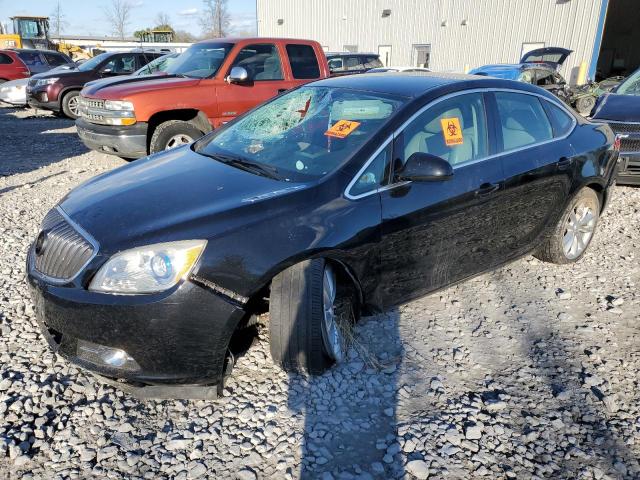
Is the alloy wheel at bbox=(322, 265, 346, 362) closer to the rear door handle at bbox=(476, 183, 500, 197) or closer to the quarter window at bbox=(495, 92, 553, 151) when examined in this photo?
the rear door handle at bbox=(476, 183, 500, 197)

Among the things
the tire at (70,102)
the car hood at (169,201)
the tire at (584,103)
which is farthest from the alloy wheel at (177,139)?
the tire at (584,103)

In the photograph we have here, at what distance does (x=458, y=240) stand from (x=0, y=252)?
4.01 m

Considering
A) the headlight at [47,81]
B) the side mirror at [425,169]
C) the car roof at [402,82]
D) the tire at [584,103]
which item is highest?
the car roof at [402,82]

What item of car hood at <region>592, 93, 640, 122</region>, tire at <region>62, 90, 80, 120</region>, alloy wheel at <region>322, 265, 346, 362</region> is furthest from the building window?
alloy wheel at <region>322, 265, 346, 362</region>

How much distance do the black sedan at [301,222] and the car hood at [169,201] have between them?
0.04 feet

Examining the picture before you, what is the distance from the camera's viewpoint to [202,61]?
7441 mm

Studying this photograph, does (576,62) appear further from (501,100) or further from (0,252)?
(0,252)

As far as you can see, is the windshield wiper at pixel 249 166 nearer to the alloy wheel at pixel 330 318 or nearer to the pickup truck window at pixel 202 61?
the alloy wheel at pixel 330 318

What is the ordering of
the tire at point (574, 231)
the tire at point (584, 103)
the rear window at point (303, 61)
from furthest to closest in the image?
the tire at point (584, 103) → the rear window at point (303, 61) → the tire at point (574, 231)

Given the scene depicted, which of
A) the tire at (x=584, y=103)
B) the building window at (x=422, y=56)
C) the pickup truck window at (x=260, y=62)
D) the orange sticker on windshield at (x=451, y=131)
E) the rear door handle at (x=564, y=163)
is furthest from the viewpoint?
the building window at (x=422, y=56)

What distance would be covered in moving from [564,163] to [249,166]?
2.47 meters

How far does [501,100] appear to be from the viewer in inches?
143

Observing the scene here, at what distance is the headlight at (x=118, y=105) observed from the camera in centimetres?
646

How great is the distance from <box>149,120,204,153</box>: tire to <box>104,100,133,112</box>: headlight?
427 mm
